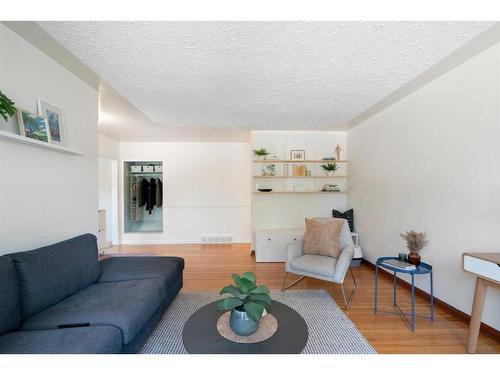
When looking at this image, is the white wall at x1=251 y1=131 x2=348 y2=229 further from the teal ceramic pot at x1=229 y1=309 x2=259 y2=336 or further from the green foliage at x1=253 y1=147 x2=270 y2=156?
the teal ceramic pot at x1=229 y1=309 x2=259 y2=336

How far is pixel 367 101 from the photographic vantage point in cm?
249

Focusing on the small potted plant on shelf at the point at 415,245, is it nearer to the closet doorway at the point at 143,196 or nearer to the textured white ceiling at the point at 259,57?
the textured white ceiling at the point at 259,57

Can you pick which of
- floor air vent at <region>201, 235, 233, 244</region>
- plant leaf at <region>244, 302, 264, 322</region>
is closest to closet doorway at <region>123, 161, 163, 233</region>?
floor air vent at <region>201, 235, 233, 244</region>

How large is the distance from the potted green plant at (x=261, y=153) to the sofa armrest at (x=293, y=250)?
5.92ft

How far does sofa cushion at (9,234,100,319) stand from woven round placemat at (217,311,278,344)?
114 cm

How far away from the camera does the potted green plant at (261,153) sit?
13.0 ft

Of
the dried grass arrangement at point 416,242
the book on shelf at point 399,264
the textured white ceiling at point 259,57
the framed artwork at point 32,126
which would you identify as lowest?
the book on shelf at point 399,264

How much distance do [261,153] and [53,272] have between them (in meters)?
3.16


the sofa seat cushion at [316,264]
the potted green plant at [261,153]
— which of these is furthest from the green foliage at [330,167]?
the sofa seat cushion at [316,264]

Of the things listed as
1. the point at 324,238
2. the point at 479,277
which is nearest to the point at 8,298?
the point at 324,238

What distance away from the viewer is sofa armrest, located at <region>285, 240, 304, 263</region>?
2619mm
